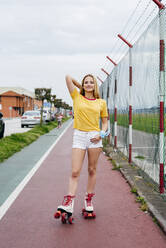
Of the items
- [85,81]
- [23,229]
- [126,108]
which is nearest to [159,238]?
[23,229]

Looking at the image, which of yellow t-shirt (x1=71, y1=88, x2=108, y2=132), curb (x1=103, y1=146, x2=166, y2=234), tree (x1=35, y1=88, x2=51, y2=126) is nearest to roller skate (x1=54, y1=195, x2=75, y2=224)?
yellow t-shirt (x1=71, y1=88, x2=108, y2=132)

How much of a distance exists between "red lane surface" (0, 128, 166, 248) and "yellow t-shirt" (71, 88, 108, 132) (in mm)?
1186

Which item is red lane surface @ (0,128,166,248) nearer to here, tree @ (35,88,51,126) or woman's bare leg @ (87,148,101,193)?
woman's bare leg @ (87,148,101,193)

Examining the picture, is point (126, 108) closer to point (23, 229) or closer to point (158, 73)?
point (158, 73)

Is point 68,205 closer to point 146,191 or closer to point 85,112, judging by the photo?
point 85,112

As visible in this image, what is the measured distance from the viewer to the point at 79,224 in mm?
4301

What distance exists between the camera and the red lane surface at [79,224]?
373cm

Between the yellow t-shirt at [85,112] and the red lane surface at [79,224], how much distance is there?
46.7 inches

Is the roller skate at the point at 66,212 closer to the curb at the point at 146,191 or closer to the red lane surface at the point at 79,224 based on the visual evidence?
the red lane surface at the point at 79,224

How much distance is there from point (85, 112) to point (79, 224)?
1.35m

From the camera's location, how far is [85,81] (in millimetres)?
4449

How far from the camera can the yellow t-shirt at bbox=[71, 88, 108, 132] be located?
4320 millimetres

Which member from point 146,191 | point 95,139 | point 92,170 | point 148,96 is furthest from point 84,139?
point 148,96

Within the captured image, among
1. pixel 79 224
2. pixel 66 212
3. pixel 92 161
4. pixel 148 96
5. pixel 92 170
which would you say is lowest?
pixel 79 224
